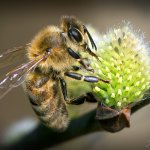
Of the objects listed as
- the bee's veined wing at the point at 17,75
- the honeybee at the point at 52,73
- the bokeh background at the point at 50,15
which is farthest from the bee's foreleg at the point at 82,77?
the bokeh background at the point at 50,15

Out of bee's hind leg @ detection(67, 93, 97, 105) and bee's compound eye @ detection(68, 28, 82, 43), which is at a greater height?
bee's compound eye @ detection(68, 28, 82, 43)

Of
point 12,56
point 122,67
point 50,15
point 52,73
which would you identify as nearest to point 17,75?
point 52,73

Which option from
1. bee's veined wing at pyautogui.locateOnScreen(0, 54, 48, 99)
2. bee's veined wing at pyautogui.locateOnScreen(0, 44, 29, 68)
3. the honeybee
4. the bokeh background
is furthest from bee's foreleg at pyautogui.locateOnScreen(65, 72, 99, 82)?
the bokeh background

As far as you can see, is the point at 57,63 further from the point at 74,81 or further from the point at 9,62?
the point at 9,62

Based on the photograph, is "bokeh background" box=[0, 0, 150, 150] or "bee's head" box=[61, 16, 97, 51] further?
"bokeh background" box=[0, 0, 150, 150]

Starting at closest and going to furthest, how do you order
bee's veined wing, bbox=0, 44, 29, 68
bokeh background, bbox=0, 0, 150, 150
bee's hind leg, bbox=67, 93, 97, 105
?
1. bee's hind leg, bbox=67, 93, 97, 105
2. bee's veined wing, bbox=0, 44, 29, 68
3. bokeh background, bbox=0, 0, 150, 150

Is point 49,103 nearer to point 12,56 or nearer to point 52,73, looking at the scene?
point 52,73

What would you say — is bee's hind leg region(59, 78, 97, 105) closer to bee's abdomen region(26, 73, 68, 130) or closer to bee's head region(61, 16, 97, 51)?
bee's abdomen region(26, 73, 68, 130)
